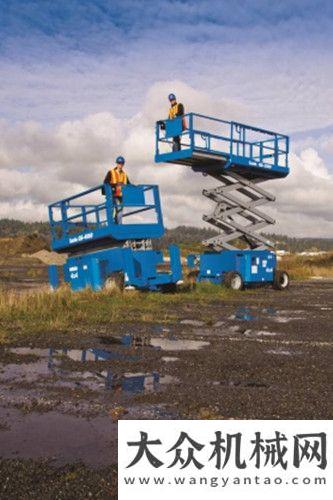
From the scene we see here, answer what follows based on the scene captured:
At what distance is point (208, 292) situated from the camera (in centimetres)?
1928

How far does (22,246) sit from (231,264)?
65.0m

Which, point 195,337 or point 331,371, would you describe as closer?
point 331,371

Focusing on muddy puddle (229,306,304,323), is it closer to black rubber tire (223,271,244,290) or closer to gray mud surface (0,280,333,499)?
gray mud surface (0,280,333,499)

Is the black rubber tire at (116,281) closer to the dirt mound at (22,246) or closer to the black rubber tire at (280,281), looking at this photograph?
the black rubber tire at (280,281)

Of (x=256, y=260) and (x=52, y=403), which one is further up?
(x=256, y=260)

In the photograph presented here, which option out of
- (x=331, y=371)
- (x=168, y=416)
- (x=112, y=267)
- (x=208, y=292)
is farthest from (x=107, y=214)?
(x=168, y=416)

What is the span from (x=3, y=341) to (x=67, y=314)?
116 inches

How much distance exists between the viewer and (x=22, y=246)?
8194 centimetres

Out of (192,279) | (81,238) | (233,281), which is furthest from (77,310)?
(192,279)

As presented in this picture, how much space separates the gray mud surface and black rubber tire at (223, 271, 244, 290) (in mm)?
8449

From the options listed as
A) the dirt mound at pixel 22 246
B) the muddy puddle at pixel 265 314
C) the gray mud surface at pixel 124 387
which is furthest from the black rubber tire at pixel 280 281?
the dirt mound at pixel 22 246

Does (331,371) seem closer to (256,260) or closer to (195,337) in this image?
(195,337)

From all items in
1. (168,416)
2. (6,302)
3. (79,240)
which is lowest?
(168,416)

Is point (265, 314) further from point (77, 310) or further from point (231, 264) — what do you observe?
point (231, 264)
